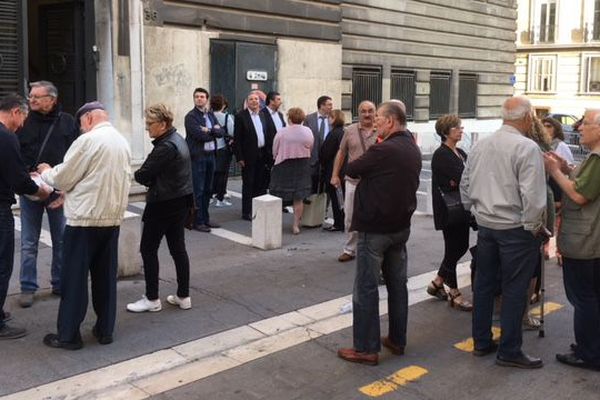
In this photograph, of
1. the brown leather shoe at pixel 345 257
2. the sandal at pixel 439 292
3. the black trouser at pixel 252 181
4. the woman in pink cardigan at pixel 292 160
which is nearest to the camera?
the sandal at pixel 439 292

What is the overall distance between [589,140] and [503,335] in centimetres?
150

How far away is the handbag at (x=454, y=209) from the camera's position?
245 inches

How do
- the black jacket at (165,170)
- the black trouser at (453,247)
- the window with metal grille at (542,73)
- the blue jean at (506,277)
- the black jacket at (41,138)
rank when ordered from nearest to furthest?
the blue jean at (506,277) < the black jacket at (165,170) < the black jacket at (41,138) < the black trouser at (453,247) < the window with metal grille at (542,73)

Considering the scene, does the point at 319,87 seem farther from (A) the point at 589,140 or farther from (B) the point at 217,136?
(A) the point at 589,140

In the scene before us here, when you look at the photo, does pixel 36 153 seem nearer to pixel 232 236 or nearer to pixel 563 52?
pixel 232 236

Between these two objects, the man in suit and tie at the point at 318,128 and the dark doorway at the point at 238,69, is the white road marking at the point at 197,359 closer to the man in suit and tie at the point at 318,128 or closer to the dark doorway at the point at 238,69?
the man in suit and tie at the point at 318,128

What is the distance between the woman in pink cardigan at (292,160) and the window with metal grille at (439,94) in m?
13.2

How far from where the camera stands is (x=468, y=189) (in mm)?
5293

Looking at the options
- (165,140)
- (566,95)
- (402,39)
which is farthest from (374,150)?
(566,95)

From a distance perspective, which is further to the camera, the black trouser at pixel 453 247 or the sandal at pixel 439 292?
the sandal at pixel 439 292

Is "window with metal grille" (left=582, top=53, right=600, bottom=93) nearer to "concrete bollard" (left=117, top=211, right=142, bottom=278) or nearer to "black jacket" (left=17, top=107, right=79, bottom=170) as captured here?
"concrete bollard" (left=117, top=211, right=142, bottom=278)

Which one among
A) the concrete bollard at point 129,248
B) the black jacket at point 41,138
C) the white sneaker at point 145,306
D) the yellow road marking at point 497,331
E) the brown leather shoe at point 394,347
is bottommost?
the yellow road marking at point 497,331

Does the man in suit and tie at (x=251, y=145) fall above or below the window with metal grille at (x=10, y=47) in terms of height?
below

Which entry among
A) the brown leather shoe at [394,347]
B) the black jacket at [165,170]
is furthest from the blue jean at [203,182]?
the brown leather shoe at [394,347]
